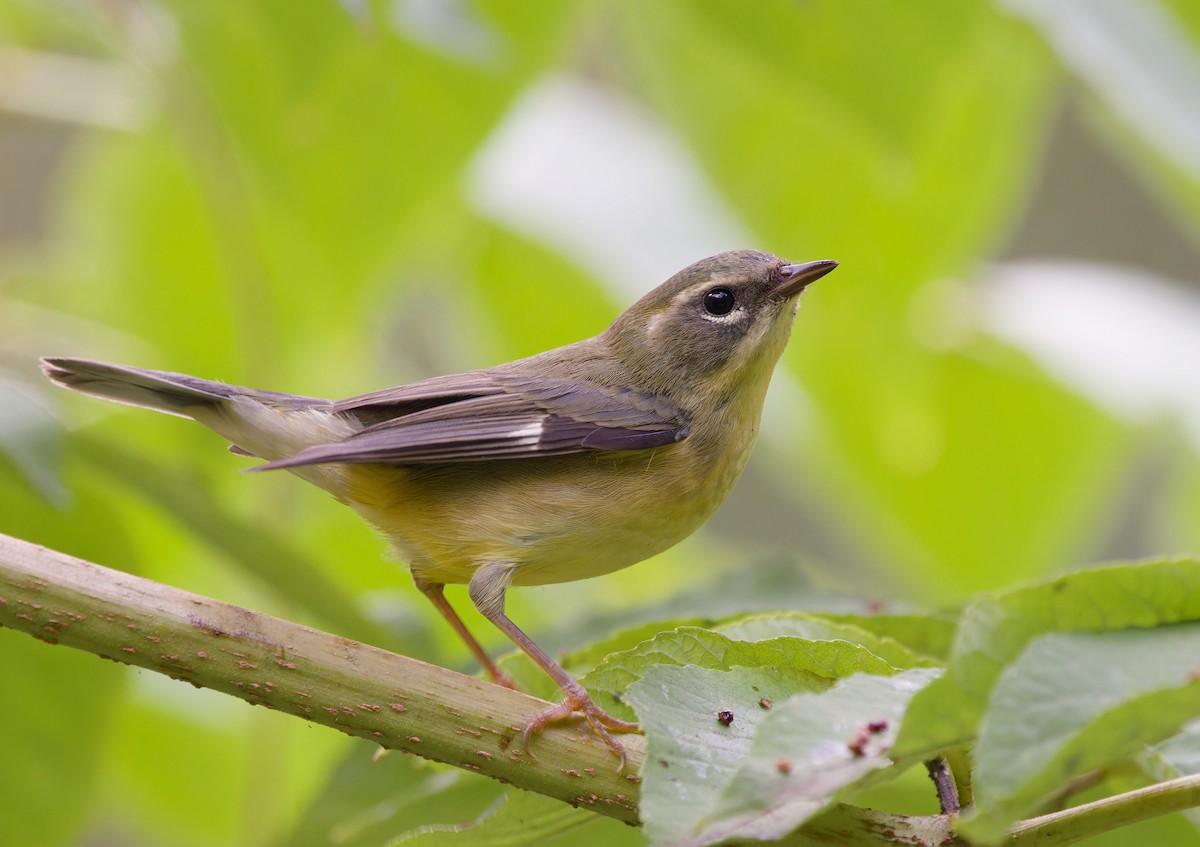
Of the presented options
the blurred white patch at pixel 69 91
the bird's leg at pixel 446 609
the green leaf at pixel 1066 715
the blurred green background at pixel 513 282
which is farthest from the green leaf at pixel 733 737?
the blurred white patch at pixel 69 91

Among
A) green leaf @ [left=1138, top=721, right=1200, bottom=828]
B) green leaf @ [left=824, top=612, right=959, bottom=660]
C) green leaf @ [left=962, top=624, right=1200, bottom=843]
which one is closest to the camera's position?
green leaf @ [left=962, top=624, right=1200, bottom=843]

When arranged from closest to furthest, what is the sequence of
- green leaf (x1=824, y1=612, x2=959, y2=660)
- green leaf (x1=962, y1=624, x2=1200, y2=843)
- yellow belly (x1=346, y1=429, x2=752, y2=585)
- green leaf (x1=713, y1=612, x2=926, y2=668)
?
green leaf (x1=962, y1=624, x2=1200, y2=843) → green leaf (x1=713, y1=612, x2=926, y2=668) → green leaf (x1=824, y1=612, x2=959, y2=660) → yellow belly (x1=346, y1=429, x2=752, y2=585)

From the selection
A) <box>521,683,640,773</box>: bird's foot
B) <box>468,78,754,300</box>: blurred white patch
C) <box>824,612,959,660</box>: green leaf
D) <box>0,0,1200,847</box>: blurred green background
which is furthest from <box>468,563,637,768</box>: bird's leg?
<box>468,78,754,300</box>: blurred white patch

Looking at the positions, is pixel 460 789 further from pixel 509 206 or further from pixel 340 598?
pixel 509 206

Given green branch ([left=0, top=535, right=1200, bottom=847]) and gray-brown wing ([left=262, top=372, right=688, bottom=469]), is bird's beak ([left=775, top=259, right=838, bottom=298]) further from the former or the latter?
green branch ([left=0, top=535, right=1200, bottom=847])

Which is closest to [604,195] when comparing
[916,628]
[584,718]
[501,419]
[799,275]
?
[799,275]

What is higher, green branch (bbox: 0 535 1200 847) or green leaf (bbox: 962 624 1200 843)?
green branch (bbox: 0 535 1200 847)

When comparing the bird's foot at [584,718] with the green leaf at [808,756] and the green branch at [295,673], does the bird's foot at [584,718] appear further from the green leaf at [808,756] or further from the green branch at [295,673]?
the green leaf at [808,756]

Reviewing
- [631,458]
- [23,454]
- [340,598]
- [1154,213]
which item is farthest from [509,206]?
[1154,213]

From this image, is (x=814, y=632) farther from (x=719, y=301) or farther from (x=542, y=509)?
(x=719, y=301)

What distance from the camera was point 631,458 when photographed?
10.6 feet

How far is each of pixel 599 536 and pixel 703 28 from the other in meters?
1.48

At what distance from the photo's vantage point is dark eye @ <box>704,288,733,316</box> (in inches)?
142

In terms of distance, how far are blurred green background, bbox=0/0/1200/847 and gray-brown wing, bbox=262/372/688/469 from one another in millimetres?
345
